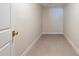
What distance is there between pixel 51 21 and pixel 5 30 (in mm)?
5972

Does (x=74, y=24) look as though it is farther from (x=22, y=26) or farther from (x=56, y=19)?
(x=56, y=19)

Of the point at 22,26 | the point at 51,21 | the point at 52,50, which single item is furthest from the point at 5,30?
the point at 51,21

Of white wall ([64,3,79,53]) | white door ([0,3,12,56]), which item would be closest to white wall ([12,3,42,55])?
white door ([0,3,12,56])

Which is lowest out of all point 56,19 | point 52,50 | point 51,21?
point 52,50

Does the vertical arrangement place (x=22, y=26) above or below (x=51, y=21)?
below

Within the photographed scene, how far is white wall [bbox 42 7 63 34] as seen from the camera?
7.22 meters

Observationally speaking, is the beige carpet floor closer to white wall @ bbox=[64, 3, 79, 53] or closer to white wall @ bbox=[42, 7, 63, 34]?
white wall @ bbox=[64, 3, 79, 53]

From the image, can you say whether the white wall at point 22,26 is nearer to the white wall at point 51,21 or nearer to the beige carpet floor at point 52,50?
the beige carpet floor at point 52,50

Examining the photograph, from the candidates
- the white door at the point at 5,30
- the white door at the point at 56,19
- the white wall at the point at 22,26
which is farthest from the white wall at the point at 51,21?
the white door at the point at 5,30

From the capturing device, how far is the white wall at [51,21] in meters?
7.22

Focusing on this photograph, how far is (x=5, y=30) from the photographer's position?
1.41 m

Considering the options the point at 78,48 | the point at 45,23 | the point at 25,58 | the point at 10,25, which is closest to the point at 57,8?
the point at 45,23

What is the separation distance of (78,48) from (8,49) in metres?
2.10

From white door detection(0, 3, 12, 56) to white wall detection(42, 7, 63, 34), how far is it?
19.0ft
